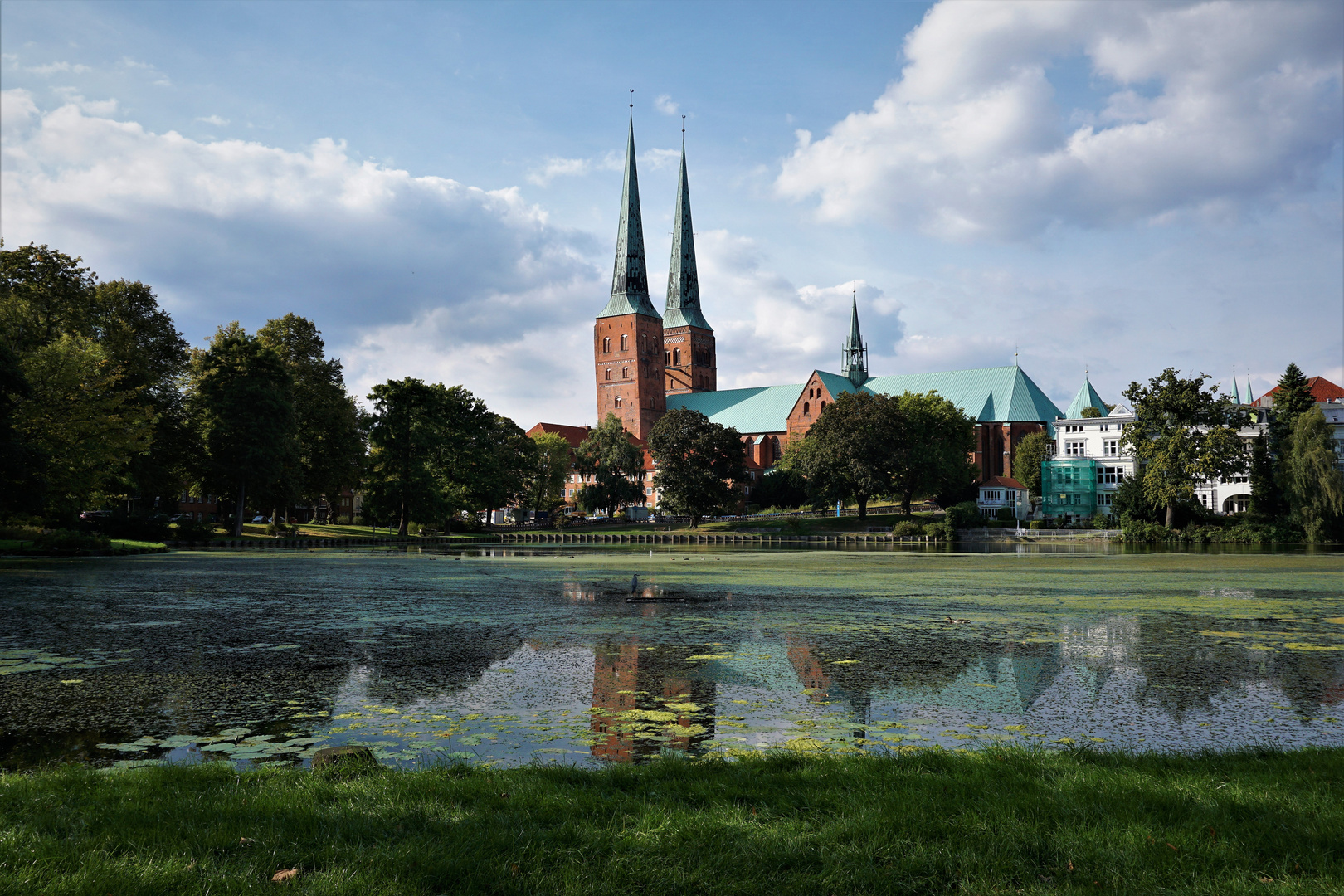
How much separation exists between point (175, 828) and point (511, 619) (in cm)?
1127

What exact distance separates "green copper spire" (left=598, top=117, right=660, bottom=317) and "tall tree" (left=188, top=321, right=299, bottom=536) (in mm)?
Result: 80622

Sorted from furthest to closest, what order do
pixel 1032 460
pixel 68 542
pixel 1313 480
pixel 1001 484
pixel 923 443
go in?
pixel 1001 484
pixel 1032 460
pixel 923 443
pixel 1313 480
pixel 68 542

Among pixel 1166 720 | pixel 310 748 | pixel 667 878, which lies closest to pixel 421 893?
pixel 667 878

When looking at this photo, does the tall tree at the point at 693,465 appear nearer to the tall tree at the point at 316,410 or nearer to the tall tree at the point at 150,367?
the tall tree at the point at 316,410

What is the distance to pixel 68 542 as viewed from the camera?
3572 cm

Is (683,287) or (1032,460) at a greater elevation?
(683,287)

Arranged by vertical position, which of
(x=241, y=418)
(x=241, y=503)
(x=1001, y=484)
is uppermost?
(x=241, y=418)

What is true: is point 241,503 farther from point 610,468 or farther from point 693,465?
point 610,468

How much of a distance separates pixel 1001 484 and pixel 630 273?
63.4m

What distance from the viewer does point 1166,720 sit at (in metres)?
8.02

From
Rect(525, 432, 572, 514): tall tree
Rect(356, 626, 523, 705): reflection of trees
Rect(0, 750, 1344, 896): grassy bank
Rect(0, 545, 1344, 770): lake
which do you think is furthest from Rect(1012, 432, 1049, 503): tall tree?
Rect(0, 750, 1344, 896): grassy bank

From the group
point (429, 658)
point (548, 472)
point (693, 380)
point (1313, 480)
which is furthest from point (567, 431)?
point (429, 658)

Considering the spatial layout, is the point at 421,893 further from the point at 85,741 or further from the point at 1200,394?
the point at 1200,394

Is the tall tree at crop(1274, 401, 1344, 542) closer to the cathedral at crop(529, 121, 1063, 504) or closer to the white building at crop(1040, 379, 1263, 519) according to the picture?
the white building at crop(1040, 379, 1263, 519)
